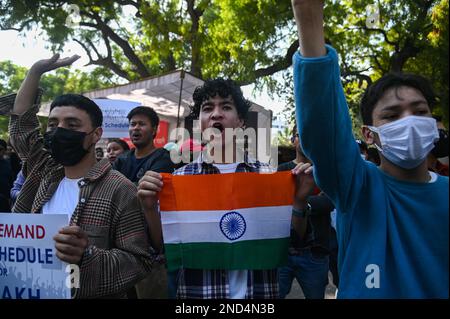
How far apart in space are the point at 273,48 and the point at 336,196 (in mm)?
11610

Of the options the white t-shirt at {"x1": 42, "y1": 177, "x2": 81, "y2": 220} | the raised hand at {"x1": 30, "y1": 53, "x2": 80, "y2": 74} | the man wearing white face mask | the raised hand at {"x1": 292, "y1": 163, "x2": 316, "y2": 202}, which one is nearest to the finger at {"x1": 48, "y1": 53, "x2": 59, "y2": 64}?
the raised hand at {"x1": 30, "y1": 53, "x2": 80, "y2": 74}

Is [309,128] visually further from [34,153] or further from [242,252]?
[34,153]

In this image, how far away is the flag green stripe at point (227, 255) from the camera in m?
1.82

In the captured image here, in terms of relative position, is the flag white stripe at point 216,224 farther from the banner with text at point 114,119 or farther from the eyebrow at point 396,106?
the banner with text at point 114,119

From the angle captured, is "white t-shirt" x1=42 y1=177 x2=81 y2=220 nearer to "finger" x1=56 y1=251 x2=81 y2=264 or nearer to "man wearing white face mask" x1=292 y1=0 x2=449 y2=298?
"finger" x1=56 y1=251 x2=81 y2=264

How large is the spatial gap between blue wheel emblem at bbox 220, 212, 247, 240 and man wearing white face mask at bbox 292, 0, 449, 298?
0.59 m

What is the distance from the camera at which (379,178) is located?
1337 millimetres

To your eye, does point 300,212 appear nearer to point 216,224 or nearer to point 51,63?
point 216,224

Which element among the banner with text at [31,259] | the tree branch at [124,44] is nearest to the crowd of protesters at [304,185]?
the banner with text at [31,259]

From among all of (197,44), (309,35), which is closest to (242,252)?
A: (309,35)

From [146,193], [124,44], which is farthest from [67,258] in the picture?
[124,44]

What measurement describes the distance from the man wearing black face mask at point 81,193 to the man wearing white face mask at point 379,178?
97 centimetres

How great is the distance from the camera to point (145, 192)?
5.78 feet

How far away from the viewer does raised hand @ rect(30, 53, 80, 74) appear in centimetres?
218
